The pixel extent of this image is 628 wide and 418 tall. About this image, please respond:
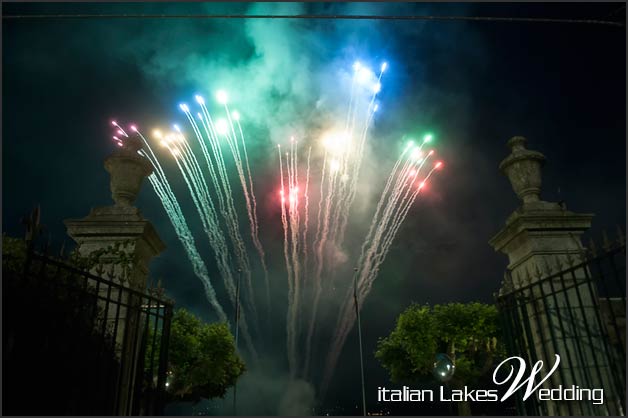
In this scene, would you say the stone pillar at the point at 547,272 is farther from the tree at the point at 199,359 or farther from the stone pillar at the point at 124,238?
the tree at the point at 199,359

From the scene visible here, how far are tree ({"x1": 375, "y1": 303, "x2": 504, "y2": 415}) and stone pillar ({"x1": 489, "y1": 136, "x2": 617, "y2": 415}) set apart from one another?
64.6 ft

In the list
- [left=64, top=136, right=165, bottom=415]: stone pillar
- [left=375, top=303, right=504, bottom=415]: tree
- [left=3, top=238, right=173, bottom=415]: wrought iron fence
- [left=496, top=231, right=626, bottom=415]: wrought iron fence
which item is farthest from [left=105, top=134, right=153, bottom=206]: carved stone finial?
[left=375, top=303, right=504, bottom=415]: tree

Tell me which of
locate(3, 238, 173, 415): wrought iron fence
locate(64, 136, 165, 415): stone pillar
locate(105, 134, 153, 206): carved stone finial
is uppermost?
locate(105, 134, 153, 206): carved stone finial

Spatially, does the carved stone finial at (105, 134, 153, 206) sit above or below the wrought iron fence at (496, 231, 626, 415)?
above

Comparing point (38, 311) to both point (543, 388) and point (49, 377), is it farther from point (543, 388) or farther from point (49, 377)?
point (543, 388)

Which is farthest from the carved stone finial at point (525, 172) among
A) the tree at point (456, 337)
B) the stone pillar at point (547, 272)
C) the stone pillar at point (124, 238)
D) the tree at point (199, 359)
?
the tree at point (199, 359)

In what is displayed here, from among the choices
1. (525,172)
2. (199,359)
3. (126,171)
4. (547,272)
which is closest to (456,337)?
(199,359)

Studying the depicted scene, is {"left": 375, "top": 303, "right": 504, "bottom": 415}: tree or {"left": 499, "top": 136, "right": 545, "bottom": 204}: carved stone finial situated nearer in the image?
{"left": 499, "top": 136, "right": 545, "bottom": 204}: carved stone finial

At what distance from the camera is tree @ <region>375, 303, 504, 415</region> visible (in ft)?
85.5

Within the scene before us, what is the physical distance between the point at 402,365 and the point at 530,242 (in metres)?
23.6

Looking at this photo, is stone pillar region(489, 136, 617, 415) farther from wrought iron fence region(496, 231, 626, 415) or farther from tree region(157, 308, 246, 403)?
tree region(157, 308, 246, 403)

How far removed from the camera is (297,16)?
5816 mm

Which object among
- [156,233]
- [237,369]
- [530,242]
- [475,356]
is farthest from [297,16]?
[237,369]

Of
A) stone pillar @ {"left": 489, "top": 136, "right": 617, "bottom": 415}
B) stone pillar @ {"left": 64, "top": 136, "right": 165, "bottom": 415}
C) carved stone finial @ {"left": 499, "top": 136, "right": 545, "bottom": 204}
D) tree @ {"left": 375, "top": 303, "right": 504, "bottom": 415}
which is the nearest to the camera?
stone pillar @ {"left": 489, "top": 136, "right": 617, "bottom": 415}
